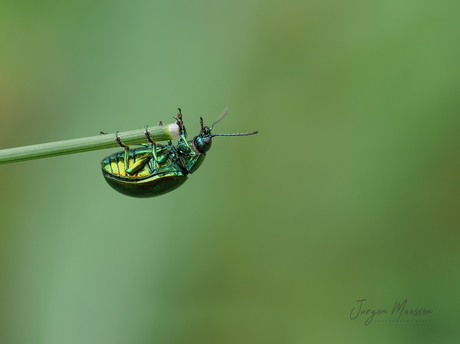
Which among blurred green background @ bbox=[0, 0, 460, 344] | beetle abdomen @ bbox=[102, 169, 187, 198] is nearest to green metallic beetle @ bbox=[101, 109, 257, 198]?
beetle abdomen @ bbox=[102, 169, 187, 198]

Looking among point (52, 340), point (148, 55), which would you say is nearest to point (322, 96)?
point (148, 55)

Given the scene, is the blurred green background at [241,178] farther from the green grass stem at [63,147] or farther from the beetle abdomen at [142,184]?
the green grass stem at [63,147]

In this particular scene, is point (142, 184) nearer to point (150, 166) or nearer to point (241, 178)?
point (150, 166)

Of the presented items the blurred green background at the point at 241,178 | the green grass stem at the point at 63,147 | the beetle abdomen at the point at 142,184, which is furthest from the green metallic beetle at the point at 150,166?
the green grass stem at the point at 63,147

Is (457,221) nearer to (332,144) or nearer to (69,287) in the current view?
(332,144)

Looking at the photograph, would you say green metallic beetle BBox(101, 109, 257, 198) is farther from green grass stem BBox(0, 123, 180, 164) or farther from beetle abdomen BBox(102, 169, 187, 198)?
green grass stem BBox(0, 123, 180, 164)

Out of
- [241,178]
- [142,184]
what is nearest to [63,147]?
[142,184]
